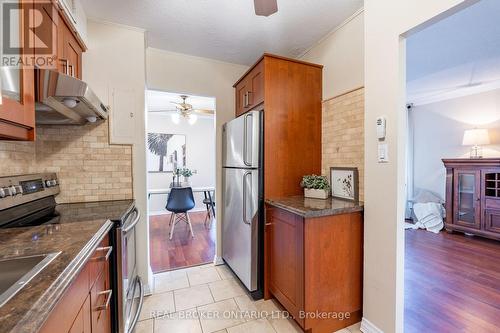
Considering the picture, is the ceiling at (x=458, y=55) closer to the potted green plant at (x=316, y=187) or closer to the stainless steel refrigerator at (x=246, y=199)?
the potted green plant at (x=316, y=187)

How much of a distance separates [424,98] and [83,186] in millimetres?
5594

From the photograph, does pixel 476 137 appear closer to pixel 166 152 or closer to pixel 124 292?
pixel 124 292

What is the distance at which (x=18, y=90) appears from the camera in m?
0.93

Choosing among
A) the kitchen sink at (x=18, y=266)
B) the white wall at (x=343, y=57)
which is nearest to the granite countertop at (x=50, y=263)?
the kitchen sink at (x=18, y=266)

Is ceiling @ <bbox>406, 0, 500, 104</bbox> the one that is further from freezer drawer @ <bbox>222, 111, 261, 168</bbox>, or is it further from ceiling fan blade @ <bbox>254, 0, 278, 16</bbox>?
freezer drawer @ <bbox>222, 111, 261, 168</bbox>

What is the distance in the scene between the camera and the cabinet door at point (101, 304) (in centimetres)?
103

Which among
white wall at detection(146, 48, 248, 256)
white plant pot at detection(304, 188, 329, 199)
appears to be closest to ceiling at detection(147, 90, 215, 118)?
white wall at detection(146, 48, 248, 256)

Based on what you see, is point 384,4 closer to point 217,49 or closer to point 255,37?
point 255,37

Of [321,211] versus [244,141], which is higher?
[244,141]

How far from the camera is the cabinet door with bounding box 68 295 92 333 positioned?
0.78 meters

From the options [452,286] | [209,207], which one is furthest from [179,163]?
[452,286]

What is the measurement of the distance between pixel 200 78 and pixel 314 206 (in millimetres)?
1977

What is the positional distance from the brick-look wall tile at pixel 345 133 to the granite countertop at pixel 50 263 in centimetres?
179

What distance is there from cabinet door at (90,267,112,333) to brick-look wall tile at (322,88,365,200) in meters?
1.80
